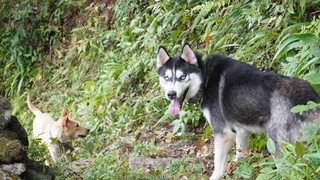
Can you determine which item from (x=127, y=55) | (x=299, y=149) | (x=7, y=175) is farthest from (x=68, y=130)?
(x=299, y=149)

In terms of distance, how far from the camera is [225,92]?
20.1 feet

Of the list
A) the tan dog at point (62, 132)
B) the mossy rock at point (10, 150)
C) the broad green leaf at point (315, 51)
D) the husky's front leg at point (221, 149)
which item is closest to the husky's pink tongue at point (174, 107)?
the husky's front leg at point (221, 149)

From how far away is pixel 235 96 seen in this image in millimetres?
5949

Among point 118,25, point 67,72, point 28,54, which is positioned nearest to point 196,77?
point 118,25

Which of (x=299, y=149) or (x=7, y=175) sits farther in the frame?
(x=7, y=175)

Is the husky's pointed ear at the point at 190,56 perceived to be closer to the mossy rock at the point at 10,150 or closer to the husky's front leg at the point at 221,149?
the husky's front leg at the point at 221,149

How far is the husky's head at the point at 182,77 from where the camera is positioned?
6.62m

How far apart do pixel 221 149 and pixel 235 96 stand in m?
0.69

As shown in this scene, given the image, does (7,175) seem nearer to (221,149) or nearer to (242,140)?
(221,149)

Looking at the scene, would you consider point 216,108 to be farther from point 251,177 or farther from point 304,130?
point 304,130

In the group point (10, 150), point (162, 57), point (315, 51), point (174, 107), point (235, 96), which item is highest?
point (315, 51)

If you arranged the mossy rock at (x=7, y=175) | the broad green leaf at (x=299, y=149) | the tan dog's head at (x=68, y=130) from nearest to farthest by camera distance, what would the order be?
1. the broad green leaf at (x=299, y=149)
2. the mossy rock at (x=7, y=175)
3. the tan dog's head at (x=68, y=130)

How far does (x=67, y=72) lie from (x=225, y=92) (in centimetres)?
707

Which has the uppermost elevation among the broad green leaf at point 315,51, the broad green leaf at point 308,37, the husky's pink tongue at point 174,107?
the broad green leaf at point 308,37
